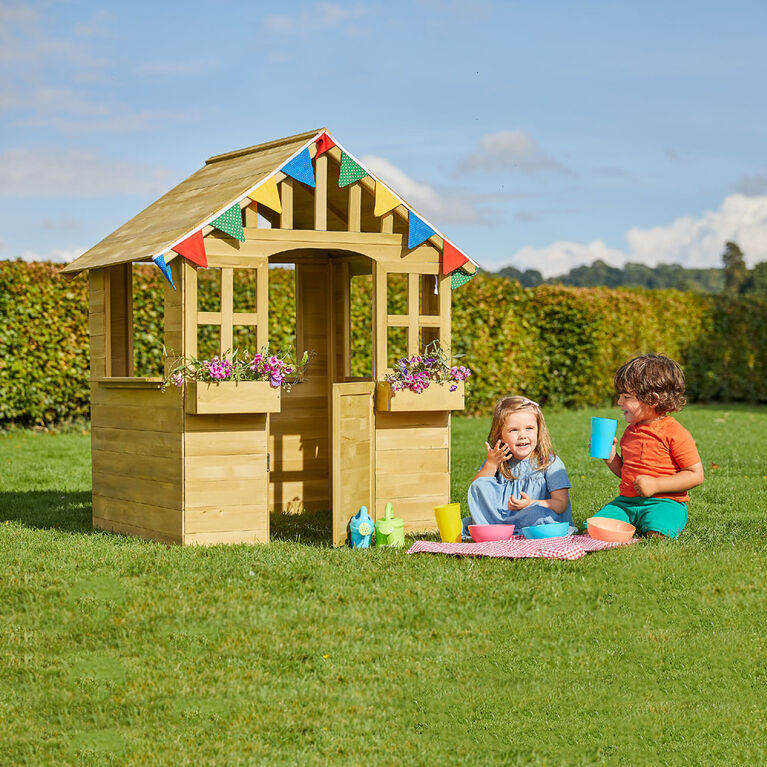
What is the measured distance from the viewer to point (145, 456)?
7.41 meters

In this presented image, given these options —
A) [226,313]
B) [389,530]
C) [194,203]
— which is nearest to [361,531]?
[389,530]

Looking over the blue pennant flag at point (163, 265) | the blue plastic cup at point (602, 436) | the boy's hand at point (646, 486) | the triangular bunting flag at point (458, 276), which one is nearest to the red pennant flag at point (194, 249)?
the blue pennant flag at point (163, 265)

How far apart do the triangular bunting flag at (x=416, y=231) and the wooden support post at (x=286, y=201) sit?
91 cm

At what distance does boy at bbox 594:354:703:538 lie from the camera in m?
6.89

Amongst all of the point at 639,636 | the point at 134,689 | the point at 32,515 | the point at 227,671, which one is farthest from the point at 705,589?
the point at 32,515

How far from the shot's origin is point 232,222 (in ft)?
22.9

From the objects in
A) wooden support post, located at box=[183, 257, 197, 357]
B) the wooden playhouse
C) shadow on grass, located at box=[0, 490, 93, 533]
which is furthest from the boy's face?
shadow on grass, located at box=[0, 490, 93, 533]

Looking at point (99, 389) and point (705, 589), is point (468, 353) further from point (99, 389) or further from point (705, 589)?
point (705, 589)

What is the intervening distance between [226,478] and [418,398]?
1557mm

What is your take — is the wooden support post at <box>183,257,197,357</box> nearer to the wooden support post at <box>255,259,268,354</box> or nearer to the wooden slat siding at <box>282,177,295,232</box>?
the wooden support post at <box>255,259,268,354</box>

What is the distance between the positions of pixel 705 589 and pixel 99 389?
4920 millimetres

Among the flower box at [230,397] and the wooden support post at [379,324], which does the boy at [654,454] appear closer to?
the wooden support post at [379,324]

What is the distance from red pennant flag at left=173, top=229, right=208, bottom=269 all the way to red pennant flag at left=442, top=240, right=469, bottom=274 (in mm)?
1897

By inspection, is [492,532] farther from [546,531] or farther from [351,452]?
[351,452]
